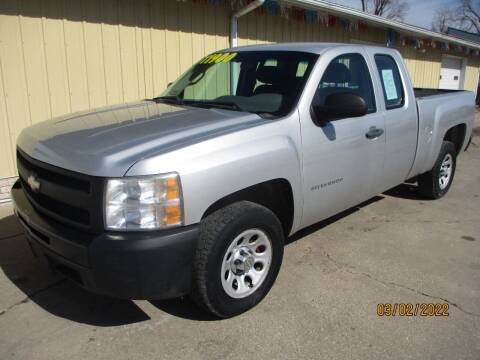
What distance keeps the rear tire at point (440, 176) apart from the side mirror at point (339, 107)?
2.72 metres

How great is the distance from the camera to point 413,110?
14.8 ft

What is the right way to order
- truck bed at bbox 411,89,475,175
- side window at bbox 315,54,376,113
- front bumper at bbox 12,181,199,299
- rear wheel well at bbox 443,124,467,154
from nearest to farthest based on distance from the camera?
front bumper at bbox 12,181,199,299 < side window at bbox 315,54,376,113 < truck bed at bbox 411,89,475,175 < rear wheel well at bbox 443,124,467,154

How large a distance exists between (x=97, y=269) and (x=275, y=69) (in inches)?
86.3

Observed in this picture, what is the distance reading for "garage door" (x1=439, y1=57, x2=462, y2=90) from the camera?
55.4 feet

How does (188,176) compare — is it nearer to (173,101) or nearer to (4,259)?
(173,101)

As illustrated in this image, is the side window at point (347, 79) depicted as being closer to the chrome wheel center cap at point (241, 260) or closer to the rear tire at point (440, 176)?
the chrome wheel center cap at point (241, 260)

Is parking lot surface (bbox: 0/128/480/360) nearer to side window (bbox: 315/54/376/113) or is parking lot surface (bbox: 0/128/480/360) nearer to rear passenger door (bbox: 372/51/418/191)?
rear passenger door (bbox: 372/51/418/191)

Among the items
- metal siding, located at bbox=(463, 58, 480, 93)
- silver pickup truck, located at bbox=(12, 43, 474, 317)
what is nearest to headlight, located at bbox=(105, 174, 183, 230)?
silver pickup truck, located at bbox=(12, 43, 474, 317)

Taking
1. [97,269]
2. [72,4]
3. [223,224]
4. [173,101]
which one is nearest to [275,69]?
[173,101]

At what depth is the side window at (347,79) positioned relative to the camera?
136 inches

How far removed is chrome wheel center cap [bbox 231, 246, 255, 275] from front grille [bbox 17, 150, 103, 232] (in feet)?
3.12

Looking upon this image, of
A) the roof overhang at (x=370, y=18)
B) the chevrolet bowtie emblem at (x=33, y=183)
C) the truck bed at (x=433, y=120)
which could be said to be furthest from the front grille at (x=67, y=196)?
the roof overhang at (x=370, y=18)

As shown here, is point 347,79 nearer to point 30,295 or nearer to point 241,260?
point 241,260
